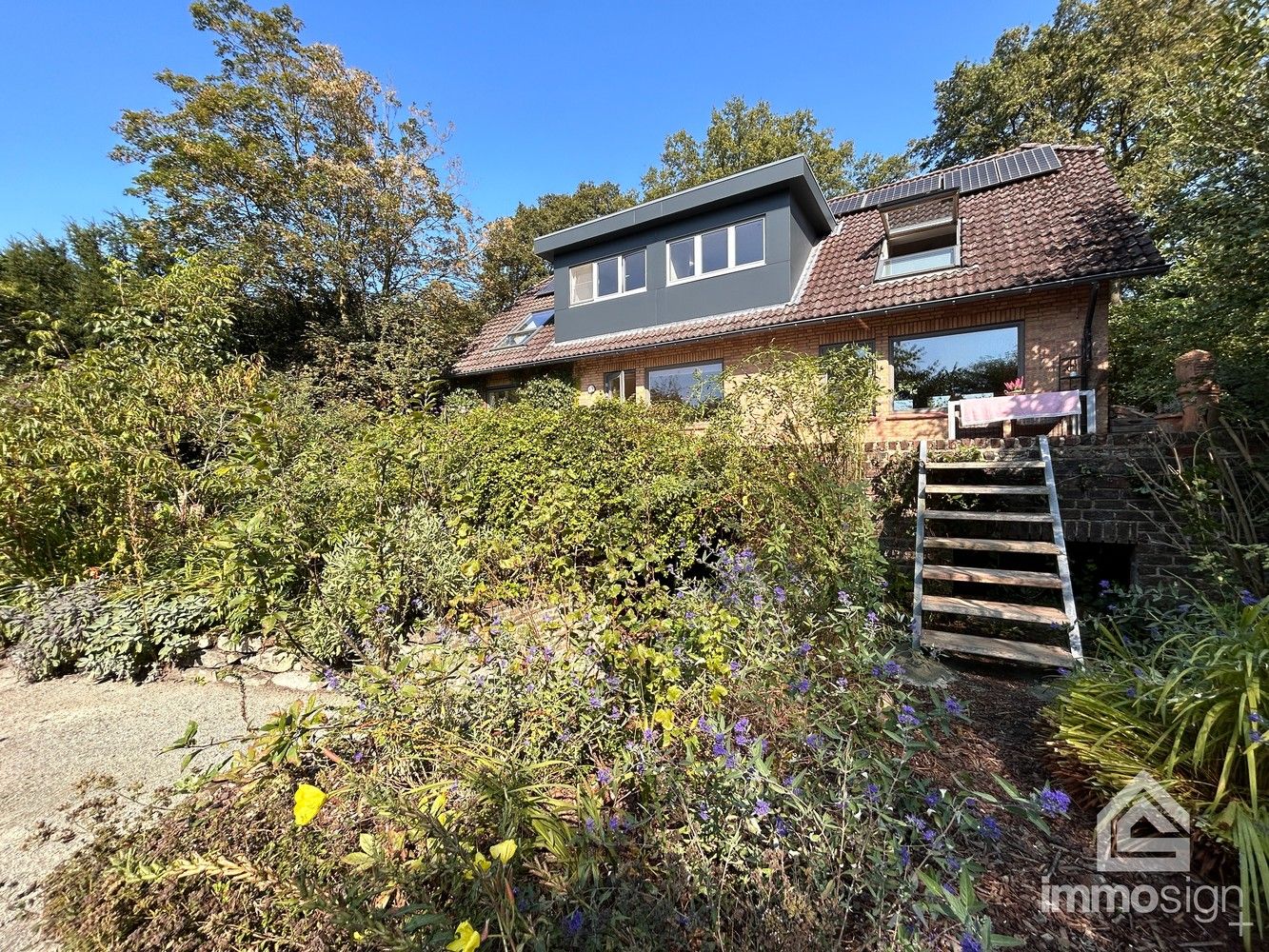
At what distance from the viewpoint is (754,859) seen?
60.3 inches

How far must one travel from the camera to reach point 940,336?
27.0 feet

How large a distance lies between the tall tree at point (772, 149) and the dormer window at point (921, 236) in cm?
1363

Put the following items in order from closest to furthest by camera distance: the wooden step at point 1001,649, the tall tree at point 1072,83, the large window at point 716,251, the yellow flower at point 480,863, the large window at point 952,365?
the yellow flower at point 480,863
the wooden step at point 1001,649
the large window at point 952,365
the large window at point 716,251
the tall tree at point 1072,83

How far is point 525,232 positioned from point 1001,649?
2461cm

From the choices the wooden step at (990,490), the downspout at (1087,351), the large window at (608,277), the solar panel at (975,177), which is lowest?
the wooden step at (990,490)

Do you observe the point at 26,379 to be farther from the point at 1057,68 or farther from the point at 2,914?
the point at 1057,68

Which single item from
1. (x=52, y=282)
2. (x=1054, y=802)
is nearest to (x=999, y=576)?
(x=1054, y=802)

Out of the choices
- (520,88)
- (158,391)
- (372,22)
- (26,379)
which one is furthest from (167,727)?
(520,88)

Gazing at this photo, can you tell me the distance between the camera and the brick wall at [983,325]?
7.00m

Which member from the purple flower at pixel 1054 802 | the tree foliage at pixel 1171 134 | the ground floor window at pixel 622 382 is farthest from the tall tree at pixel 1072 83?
the purple flower at pixel 1054 802

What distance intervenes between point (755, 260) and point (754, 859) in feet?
34.6

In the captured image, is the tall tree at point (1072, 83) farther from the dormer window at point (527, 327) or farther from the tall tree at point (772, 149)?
the dormer window at point (527, 327)

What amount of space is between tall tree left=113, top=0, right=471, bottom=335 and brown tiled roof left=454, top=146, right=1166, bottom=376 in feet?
28.3

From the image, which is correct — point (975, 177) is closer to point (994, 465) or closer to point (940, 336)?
point (940, 336)
